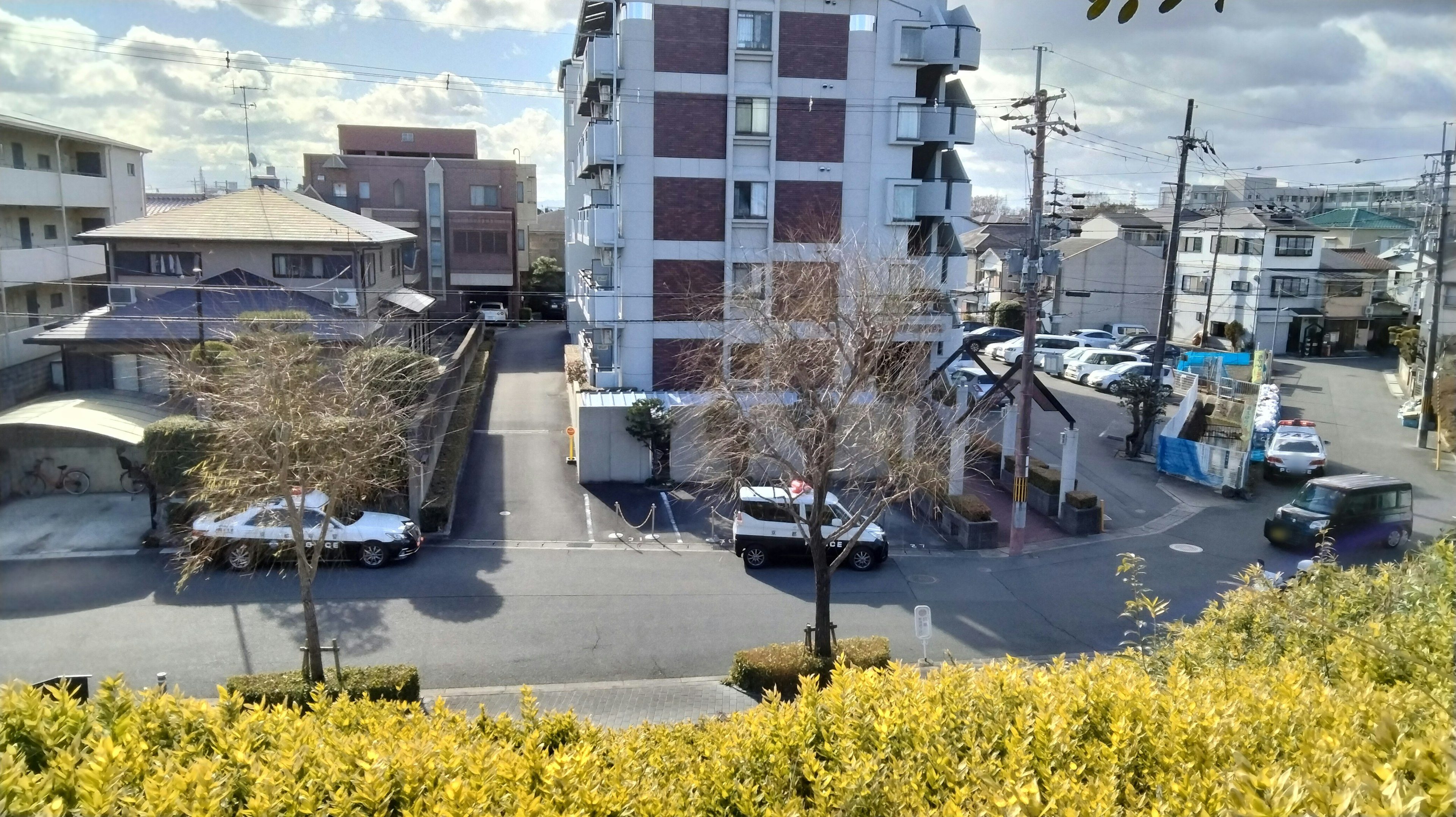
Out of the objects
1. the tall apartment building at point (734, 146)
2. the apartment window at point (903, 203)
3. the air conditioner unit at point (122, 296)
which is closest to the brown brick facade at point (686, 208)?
the tall apartment building at point (734, 146)

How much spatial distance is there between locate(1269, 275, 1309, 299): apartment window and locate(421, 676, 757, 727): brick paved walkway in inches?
1514

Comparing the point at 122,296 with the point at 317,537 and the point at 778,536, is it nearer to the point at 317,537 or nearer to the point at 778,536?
the point at 317,537

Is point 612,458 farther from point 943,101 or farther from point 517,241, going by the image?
point 517,241

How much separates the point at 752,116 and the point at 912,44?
4.50m

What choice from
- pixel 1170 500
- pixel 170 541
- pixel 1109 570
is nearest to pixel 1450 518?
pixel 1170 500

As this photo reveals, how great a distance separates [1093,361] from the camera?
35.8m

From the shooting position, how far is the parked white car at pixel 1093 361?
116ft

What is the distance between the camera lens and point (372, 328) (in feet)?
71.0

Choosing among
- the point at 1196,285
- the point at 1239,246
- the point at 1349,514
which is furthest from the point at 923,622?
the point at 1196,285

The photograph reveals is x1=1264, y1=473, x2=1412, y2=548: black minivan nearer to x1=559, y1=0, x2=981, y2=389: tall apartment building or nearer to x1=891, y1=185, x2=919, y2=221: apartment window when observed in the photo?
x1=559, y1=0, x2=981, y2=389: tall apartment building

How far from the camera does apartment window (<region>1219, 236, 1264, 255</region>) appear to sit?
134ft

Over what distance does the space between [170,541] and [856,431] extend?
12819 millimetres

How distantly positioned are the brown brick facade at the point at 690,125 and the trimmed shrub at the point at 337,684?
47.9 ft

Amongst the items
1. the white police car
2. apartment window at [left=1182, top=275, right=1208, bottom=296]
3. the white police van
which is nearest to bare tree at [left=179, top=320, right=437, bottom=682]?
the white police van
